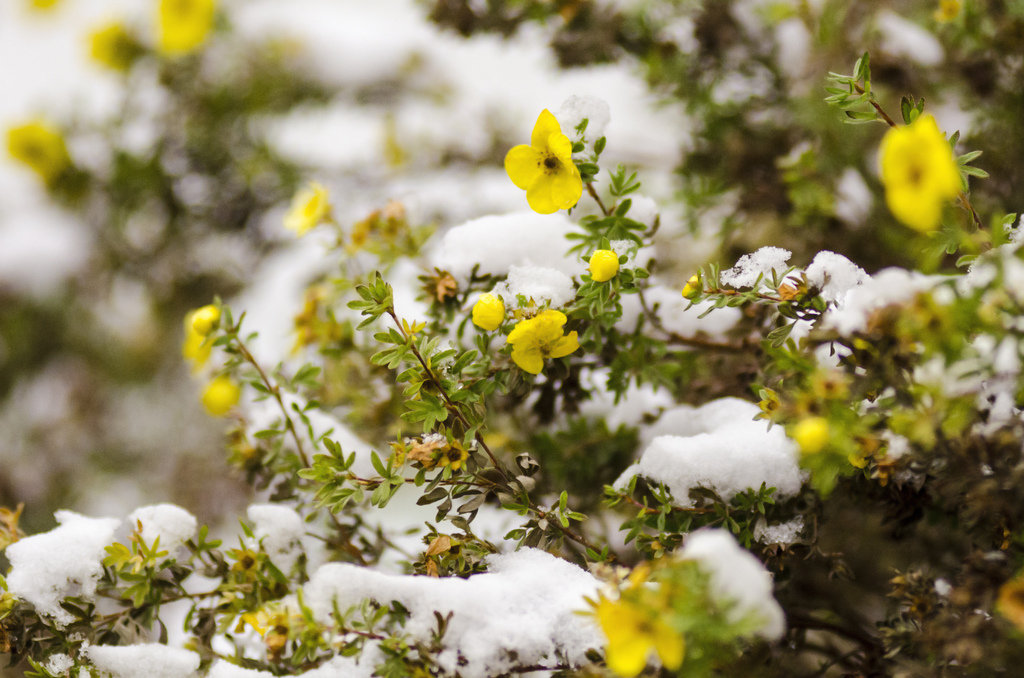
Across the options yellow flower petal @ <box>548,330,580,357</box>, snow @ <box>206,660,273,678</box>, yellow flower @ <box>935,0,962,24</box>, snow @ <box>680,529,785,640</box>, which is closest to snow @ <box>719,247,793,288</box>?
yellow flower petal @ <box>548,330,580,357</box>

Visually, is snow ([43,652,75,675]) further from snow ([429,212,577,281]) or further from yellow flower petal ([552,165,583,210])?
yellow flower petal ([552,165,583,210])

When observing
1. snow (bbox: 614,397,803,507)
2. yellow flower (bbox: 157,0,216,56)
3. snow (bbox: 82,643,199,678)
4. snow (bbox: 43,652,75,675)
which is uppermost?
yellow flower (bbox: 157,0,216,56)

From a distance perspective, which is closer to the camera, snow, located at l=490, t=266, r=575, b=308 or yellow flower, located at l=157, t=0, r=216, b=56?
snow, located at l=490, t=266, r=575, b=308

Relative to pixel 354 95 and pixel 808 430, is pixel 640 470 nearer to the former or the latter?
pixel 808 430

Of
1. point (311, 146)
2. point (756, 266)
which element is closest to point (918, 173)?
point (756, 266)

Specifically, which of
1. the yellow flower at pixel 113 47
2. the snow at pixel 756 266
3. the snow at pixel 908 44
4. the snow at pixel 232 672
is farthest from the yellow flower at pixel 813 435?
the yellow flower at pixel 113 47
